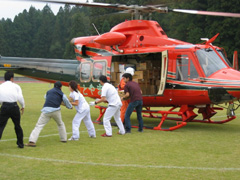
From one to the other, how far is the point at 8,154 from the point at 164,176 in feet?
11.7

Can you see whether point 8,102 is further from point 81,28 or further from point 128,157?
point 81,28

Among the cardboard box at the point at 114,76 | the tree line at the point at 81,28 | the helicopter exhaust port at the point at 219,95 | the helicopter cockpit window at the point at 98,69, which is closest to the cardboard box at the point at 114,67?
the cardboard box at the point at 114,76

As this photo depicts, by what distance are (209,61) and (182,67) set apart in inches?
33.7

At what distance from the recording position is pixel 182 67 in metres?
12.1

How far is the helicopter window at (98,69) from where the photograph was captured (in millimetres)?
13830

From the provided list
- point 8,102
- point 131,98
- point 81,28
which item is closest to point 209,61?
point 131,98

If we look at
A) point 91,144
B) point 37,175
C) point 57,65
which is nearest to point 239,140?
point 91,144

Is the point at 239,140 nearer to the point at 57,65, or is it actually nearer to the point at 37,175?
the point at 37,175

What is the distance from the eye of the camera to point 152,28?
13297 millimetres

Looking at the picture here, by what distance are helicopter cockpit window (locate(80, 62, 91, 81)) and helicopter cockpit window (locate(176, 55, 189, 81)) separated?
12.2 ft

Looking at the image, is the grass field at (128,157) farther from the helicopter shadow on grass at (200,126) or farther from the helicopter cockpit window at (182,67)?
the helicopter cockpit window at (182,67)

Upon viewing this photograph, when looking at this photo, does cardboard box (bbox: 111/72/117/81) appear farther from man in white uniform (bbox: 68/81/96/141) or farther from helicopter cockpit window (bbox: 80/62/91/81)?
man in white uniform (bbox: 68/81/96/141)

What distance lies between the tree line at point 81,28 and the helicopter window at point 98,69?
104 feet

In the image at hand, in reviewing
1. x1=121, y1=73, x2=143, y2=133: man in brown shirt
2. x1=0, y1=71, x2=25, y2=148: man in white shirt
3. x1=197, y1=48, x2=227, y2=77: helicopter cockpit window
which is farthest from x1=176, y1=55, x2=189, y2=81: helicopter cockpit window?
x1=0, y1=71, x2=25, y2=148: man in white shirt
